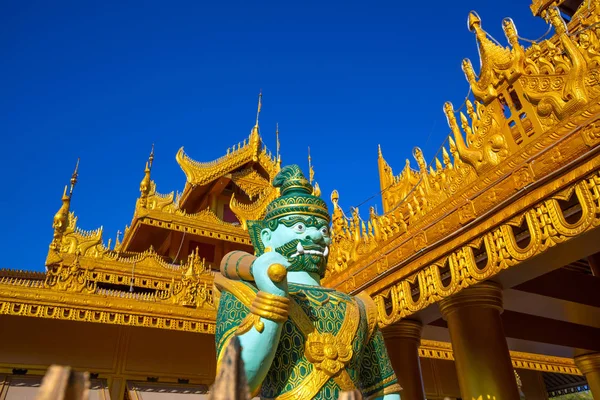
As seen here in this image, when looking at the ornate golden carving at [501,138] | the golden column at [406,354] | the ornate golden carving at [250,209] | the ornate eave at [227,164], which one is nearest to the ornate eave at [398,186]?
the ornate golden carving at [501,138]

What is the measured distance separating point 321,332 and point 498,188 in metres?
2.12

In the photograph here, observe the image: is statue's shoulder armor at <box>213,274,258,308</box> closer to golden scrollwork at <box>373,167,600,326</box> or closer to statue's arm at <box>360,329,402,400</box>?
statue's arm at <box>360,329,402,400</box>

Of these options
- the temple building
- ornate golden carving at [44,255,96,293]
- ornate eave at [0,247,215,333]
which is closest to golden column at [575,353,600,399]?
the temple building

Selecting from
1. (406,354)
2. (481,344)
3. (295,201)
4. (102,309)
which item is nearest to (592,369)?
(406,354)

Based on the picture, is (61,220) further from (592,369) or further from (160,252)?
(592,369)

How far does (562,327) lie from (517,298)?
1.34 metres

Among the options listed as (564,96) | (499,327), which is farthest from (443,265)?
(564,96)

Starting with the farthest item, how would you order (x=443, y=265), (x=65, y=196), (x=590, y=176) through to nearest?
(x=65, y=196) < (x=443, y=265) < (x=590, y=176)

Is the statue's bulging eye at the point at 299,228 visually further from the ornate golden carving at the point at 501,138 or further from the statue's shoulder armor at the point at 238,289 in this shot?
the ornate golden carving at the point at 501,138

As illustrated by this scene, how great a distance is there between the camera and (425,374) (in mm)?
10195

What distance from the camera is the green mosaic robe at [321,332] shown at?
90.7 inches

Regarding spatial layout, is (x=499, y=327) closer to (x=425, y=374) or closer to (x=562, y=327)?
(x=562, y=327)

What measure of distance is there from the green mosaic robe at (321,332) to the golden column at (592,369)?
534 cm

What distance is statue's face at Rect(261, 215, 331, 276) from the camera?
2.69m
